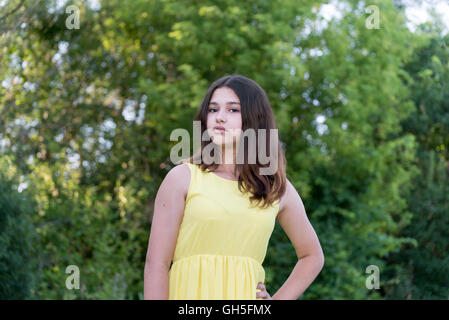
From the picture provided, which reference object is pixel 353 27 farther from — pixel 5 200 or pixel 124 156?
pixel 5 200

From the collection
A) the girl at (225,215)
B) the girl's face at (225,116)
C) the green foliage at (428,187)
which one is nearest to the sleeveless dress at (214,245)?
the girl at (225,215)

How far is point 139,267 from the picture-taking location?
7.80 metres

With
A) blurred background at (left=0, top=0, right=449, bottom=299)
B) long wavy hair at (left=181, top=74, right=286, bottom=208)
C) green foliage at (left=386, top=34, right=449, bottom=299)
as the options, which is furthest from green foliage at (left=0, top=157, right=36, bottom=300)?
green foliage at (left=386, top=34, right=449, bottom=299)

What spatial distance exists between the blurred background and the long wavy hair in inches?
173

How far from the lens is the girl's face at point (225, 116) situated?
Result: 6.42 ft

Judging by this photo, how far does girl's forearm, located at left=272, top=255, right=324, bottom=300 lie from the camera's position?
204cm

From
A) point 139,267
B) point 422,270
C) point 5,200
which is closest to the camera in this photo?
point 5,200

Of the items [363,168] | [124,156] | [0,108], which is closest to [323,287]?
[363,168]

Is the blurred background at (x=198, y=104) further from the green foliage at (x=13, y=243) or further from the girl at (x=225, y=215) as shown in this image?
the girl at (x=225, y=215)

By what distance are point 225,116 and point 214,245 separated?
1.45 feet

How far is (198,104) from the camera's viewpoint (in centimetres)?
700

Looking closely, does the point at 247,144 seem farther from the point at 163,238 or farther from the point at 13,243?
the point at 13,243

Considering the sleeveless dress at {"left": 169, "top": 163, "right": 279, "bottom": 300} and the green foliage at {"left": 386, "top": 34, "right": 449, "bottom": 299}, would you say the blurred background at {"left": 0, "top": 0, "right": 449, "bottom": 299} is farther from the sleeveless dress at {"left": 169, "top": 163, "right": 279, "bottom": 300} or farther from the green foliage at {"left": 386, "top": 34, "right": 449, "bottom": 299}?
the sleeveless dress at {"left": 169, "top": 163, "right": 279, "bottom": 300}
